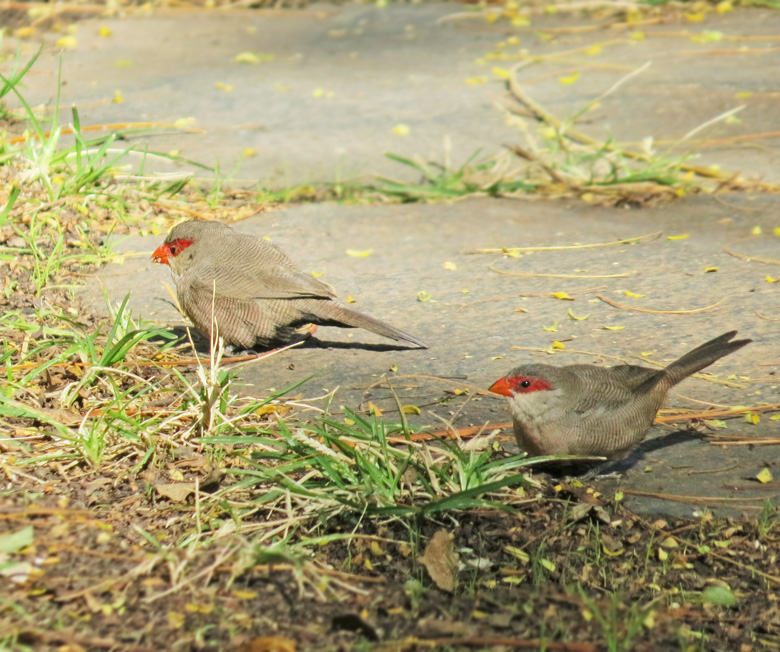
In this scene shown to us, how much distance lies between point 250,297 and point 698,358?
1994 millimetres

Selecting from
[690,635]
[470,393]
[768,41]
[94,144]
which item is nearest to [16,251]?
[94,144]

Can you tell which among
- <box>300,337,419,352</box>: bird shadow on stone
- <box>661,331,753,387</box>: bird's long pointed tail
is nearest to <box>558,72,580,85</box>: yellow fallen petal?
<box>300,337,419,352</box>: bird shadow on stone

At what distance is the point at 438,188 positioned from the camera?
6.68 metres

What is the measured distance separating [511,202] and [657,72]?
3.13 meters

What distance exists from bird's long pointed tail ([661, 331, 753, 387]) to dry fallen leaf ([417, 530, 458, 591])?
3.96 feet

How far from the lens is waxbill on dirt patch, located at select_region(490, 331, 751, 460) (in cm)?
352

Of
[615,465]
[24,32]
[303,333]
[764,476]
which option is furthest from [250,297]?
[24,32]

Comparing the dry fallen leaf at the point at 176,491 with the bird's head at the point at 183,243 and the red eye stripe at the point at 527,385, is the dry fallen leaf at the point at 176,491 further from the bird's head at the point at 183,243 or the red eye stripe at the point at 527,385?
the bird's head at the point at 183,243

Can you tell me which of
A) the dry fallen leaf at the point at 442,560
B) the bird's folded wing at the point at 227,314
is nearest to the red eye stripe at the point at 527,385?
the dry fallen leaf at the point at 442,560

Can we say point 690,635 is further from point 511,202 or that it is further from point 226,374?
point 511,202

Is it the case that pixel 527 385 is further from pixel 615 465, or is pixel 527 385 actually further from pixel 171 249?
pixel 171 249

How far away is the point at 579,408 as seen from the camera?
11.8ft

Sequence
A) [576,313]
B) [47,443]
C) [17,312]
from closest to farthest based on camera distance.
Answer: [47,443] < [17,312] < [576,313]

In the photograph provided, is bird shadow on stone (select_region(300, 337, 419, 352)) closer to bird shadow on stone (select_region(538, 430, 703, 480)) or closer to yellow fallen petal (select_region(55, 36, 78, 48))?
bird shadow on stone (select_region(538, 430, 703, 480))
